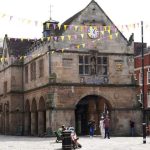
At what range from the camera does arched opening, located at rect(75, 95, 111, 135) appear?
52869mm

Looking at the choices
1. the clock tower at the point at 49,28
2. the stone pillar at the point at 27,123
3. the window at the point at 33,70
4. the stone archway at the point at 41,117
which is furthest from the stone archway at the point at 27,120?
the clock tower at the point at 49,28

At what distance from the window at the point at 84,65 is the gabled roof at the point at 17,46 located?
45.4 feet

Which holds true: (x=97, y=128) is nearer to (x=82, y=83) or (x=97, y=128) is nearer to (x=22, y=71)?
(x=82, y=83)

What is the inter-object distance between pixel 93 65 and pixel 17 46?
1600 centimetres

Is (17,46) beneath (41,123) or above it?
above

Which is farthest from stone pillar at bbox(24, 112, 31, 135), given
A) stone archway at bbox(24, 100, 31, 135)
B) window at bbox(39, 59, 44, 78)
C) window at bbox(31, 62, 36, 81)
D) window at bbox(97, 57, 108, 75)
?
window at bbox(97, 57, 108, 75)

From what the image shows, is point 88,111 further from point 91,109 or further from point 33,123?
point 33,123

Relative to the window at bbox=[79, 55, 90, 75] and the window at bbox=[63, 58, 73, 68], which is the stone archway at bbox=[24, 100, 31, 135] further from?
the window at bbox=[63, 58, 73, 68]

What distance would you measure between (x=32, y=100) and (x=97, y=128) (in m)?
7.66

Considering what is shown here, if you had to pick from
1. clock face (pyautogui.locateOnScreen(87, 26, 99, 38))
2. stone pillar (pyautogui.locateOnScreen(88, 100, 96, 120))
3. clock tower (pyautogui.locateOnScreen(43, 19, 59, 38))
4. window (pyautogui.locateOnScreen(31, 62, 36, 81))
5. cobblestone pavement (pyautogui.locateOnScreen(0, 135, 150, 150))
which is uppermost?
clock tower (pyautogui.locateOnScreen(43, 19, 59, 38))

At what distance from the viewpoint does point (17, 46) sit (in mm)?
62469

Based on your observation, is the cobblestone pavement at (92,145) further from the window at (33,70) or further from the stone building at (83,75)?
the window at (33,70)

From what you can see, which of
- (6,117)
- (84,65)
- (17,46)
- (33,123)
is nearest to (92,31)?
(84,65)

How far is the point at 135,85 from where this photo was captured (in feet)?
166
